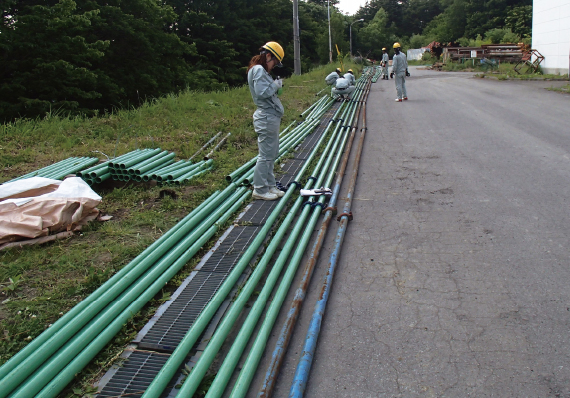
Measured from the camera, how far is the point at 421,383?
8.73 ft

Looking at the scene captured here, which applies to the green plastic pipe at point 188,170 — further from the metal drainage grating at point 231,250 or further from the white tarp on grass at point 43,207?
the metal drainage grating at point 231,250

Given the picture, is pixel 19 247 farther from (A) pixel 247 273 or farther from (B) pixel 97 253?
(A) pixel 247 273

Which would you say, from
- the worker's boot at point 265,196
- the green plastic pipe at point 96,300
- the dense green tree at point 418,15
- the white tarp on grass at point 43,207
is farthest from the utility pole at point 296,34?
the dense green tree at point 418,15

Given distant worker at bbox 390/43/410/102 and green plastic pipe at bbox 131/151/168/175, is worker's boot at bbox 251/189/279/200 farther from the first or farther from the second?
distant worker at bbox 390/43/410/102

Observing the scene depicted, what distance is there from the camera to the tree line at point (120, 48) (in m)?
16.3

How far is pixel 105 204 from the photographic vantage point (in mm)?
5781

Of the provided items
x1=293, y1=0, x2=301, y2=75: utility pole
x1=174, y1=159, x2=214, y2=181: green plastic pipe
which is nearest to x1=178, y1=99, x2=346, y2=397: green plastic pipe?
x1=174, y1=159, x2=214, y2=181: green plastic pipe

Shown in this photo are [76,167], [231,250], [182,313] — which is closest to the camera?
[182,313]

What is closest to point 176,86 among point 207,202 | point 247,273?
point 207,202

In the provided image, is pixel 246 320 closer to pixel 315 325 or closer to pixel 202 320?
pixel 202 320

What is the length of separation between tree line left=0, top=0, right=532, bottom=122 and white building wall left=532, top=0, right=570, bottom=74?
17692 millimetres

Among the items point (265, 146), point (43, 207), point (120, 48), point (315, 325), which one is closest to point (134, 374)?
point (315, 325)

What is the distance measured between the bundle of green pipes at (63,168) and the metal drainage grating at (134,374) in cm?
391

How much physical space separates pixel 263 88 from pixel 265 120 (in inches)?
14.8
